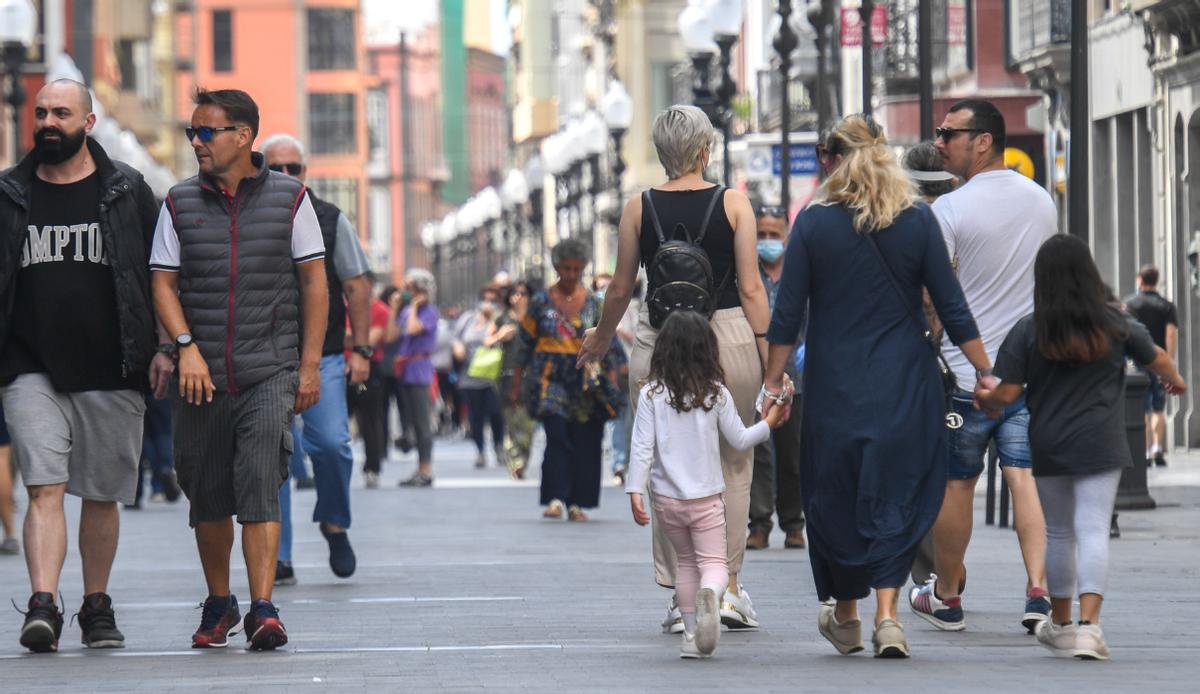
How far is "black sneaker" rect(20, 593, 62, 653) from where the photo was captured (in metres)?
9.72

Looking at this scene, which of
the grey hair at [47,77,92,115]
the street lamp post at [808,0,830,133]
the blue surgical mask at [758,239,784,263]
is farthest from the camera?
the street lamp post at [808,0,830,133]

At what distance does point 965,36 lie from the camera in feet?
116

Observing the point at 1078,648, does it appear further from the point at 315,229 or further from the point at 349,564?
the point at 349,564

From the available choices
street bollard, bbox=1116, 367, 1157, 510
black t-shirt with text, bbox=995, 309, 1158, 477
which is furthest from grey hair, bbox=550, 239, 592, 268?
black t-shirt with text, bbox=995, 309, 1158, 477

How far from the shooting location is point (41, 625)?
31.9 ft

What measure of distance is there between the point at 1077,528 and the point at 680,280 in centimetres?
179

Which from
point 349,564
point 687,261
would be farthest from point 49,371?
point 349,564

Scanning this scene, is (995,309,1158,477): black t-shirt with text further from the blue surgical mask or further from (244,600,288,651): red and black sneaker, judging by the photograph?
the blue surgical mask

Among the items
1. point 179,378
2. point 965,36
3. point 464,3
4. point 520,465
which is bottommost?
point 520,465

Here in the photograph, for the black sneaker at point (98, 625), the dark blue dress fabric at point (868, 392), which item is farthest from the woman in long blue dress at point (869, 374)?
the black sneaker at point (98, 625)

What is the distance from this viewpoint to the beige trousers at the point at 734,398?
10281 mm

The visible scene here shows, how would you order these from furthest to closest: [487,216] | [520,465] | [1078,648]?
[487,216], [520,465], [1078,648]

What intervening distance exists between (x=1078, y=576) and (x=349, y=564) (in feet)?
15.4

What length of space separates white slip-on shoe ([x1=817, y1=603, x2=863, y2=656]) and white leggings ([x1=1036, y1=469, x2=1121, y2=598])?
0.69 meters
